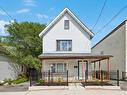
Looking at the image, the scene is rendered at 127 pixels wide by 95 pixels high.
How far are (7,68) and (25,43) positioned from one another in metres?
7.62

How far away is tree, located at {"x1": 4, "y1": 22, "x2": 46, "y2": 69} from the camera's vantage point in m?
42.8

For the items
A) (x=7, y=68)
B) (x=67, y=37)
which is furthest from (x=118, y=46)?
(x=7, y=68)

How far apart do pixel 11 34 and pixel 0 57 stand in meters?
9.98

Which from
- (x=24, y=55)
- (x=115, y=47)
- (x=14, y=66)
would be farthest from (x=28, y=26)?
(x=115, y=47)

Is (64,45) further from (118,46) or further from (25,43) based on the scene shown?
(25,43)

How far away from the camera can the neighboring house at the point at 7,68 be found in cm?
3812

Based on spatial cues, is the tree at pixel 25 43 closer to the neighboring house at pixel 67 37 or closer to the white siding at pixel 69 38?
the white siding at pixel 69 38

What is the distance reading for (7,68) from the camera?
127ft

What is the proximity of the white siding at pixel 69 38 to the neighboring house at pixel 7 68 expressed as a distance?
15.9ft

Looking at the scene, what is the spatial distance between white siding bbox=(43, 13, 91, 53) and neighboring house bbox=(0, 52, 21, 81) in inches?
191

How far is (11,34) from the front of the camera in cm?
4738

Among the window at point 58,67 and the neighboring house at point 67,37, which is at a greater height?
the neighboring house at point 67,37

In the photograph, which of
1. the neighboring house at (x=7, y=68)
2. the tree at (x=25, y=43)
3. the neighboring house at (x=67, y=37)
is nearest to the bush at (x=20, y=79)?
the neighboring house at (x=7, y=68)

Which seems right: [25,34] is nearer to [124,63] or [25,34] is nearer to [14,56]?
[14,56]
